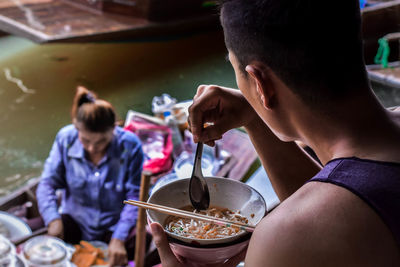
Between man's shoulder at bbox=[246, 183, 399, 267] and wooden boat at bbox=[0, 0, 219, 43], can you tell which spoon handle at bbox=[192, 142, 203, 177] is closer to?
man's shoulder at bbox=[246, 183, 399, 267]

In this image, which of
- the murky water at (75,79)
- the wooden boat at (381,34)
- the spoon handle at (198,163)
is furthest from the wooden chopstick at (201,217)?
the wooden boat at (381,34)

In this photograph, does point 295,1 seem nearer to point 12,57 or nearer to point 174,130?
point 174,130

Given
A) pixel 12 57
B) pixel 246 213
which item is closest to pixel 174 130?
pixel 246 213

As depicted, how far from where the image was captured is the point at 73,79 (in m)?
6.57

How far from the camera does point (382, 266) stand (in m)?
0.66

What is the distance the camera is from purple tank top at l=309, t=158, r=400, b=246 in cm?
65

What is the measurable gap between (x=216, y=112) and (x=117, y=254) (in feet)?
6.38

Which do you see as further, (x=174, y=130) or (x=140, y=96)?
(x=140, y=96)

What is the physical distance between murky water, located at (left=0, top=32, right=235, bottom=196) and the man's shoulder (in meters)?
4.27

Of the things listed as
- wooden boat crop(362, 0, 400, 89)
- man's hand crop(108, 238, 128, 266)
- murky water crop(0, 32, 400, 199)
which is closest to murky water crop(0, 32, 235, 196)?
murky water crop(0, 32, 400, 199)

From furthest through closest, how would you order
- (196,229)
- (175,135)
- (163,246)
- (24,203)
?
(175,135) < (24,203) < (196,229) < (163,246)

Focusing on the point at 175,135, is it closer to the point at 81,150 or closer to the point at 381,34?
the point at 81,150

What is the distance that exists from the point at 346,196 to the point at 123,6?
6.48 m

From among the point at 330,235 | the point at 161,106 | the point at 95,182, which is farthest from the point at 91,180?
the point at 330,235
